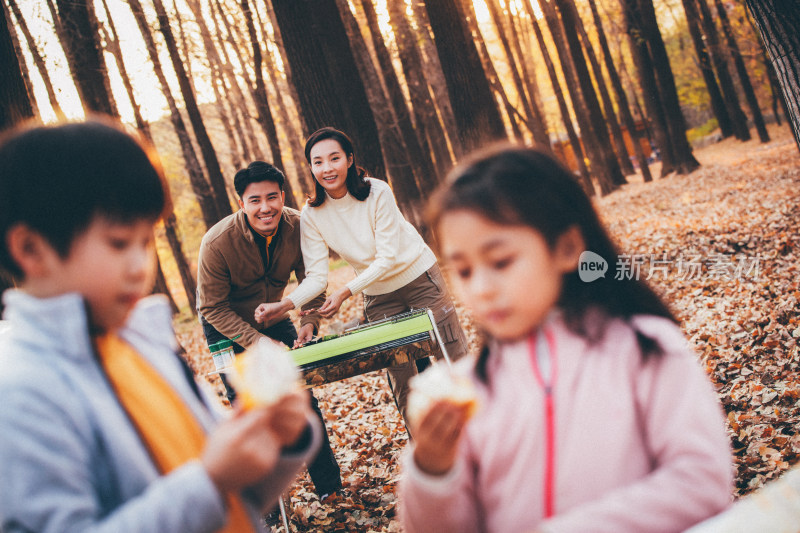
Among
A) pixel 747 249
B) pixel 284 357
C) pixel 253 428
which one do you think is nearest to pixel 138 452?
pixel 253 428

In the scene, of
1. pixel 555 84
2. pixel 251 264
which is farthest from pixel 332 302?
pixel 555 84

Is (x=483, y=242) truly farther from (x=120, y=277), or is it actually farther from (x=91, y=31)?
(x=91, y=31)

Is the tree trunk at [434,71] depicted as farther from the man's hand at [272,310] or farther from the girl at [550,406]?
the girl at [550,406]

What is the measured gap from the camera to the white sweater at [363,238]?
13.7 feet

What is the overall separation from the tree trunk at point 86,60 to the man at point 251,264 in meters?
8.29

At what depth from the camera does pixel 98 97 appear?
10672 millimetres

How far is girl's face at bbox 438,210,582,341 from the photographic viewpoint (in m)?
1.44

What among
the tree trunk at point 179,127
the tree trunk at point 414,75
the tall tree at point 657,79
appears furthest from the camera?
the tall tree at point 657,79

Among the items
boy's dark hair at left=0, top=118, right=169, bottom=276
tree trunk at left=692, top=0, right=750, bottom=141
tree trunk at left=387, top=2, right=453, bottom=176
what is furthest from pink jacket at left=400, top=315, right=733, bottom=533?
tree trunk at left=692, top=0, right=750, bottom=141

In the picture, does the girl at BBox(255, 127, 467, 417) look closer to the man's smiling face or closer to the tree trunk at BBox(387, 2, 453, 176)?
the man's smiling face

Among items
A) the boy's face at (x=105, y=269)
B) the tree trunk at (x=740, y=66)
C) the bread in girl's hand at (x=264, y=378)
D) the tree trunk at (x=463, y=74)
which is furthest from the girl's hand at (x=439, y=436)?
the tree trunk at (x=740, y=66)

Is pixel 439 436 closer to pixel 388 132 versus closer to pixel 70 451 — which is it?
pixel 70 451

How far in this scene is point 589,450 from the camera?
140 centimetres

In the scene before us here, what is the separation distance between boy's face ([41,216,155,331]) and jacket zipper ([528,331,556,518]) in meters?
1.06
